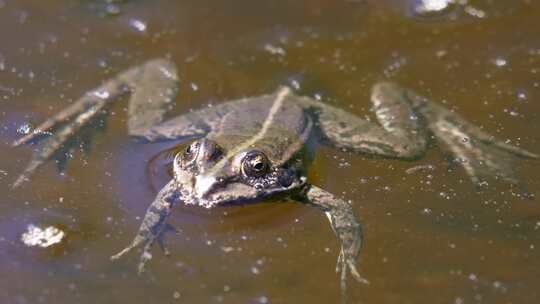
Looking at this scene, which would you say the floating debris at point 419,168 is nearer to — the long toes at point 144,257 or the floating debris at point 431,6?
the long toes at point 144,257

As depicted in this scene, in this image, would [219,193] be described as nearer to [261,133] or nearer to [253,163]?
[253,163]

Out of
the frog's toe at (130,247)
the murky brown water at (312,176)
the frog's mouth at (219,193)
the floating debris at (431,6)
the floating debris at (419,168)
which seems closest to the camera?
the murky brown water at (312,176)

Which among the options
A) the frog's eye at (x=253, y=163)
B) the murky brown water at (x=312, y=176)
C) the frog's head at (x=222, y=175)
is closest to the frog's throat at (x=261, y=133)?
the frog's head at (x=222, y=175)

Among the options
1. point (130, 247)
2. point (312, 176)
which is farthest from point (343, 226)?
point (130, 247)

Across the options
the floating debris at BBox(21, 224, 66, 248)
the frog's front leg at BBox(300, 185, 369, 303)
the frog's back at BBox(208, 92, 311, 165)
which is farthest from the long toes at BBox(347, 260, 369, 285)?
the floating debris at BBox(21, 224, 66, 248)

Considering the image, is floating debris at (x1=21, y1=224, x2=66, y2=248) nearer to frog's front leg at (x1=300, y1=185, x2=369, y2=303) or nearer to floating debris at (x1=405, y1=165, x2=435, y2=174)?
frog's front leg at (x1=300, y1=185, x2=369, y2=303)

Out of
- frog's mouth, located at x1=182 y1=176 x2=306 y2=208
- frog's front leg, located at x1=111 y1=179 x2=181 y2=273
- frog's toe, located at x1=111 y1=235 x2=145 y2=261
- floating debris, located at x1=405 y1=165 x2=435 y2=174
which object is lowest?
frog's toe, located at x1=111 y1=235 x2=145 y2=261
